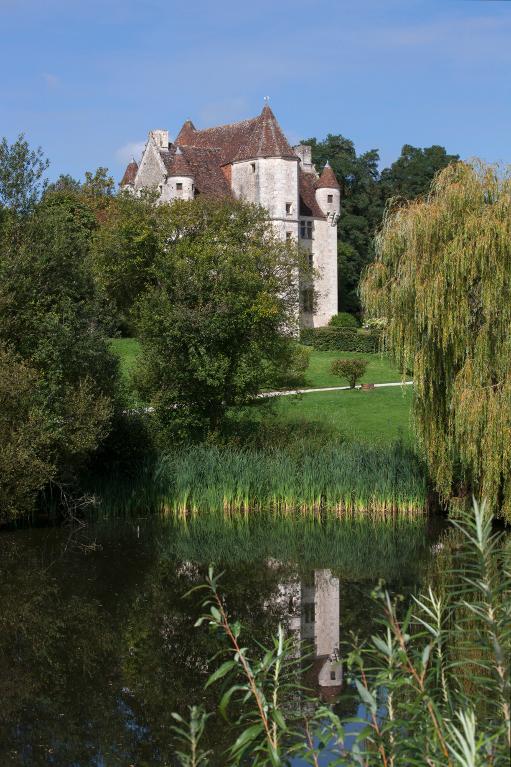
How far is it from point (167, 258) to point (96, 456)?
18.7 ft

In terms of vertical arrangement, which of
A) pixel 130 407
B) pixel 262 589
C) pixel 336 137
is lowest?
pixel 262 589

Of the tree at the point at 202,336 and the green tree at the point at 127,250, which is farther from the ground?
the green tree at the point at 127,250

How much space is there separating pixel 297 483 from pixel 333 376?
52.3 feet

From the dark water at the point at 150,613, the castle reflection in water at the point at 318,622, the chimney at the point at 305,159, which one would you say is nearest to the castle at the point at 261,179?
the chimney at the point at 305,159

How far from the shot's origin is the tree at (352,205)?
189 ft

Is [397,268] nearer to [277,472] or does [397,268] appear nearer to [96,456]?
[277,472]

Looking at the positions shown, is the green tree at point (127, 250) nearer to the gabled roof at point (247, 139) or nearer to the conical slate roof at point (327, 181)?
the gabled roof at point (247, 139)

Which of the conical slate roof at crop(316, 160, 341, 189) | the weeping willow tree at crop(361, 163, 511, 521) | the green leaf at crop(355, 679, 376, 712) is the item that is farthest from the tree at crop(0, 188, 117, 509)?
Answer: the conical slate roof at crop(316, 160, 341, 189)

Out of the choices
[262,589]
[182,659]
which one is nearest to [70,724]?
[182,659]

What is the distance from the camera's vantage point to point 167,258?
77.6 feet

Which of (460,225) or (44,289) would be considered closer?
(460,225)

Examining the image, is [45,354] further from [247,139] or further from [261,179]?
[247,139]

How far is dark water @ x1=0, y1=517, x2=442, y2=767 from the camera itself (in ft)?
26.9

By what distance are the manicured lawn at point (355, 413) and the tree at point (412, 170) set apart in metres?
33.3
